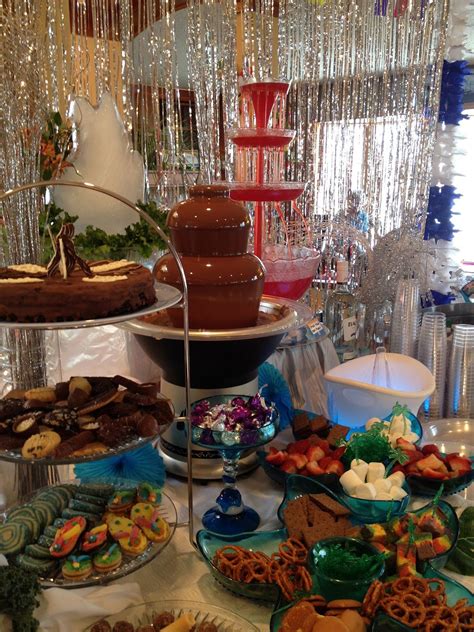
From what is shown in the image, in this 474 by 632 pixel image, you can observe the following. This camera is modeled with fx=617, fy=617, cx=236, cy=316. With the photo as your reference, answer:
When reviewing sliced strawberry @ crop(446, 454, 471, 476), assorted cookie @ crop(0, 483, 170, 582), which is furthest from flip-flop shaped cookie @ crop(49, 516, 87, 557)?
sliced strawberry @ crop(446, 454, 471, 476)

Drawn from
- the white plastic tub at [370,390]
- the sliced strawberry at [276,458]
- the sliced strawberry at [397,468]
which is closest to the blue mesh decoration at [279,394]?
the white plastic tub at [370,390]

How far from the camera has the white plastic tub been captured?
1.31 m

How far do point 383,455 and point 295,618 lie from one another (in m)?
0.47

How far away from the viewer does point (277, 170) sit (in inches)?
81.9

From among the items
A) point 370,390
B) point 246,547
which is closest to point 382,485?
point 246,547

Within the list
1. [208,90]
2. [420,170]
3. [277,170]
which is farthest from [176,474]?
[420,170]

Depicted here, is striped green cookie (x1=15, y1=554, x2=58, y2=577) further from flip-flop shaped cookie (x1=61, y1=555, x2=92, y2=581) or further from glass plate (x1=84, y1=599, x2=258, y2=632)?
glass plate (x1=84, y1=599, x2=258, y2=632)

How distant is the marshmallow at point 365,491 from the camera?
970 millimetres

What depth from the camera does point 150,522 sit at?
91 cm

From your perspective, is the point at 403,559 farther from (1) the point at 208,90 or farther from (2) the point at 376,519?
(1) the point at 208,90

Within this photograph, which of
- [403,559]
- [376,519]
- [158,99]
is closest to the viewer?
[403,559]

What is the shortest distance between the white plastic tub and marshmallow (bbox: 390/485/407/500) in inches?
12.9

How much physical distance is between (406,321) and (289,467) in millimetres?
910

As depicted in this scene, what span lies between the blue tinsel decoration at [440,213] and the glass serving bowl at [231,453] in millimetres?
2791
